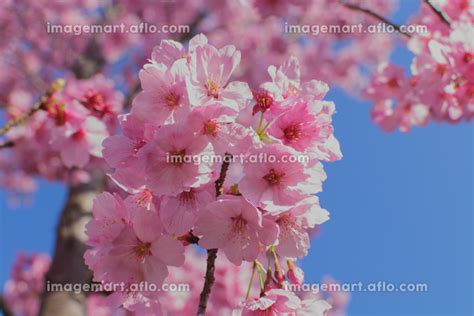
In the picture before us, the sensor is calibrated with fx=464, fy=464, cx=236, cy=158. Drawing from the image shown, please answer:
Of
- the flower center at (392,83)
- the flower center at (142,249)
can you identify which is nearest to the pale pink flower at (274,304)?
the flower center at (142,249)

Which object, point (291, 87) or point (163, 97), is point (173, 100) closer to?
point (163, 97)

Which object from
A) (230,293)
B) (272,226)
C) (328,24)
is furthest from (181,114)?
(328,24)

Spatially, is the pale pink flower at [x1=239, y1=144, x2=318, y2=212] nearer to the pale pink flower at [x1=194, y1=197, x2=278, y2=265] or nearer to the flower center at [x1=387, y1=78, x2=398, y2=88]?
the pale pink flower at [x1=194, y1=197, x2=278, y2=265]

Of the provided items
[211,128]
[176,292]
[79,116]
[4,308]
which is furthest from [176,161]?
[176,292]

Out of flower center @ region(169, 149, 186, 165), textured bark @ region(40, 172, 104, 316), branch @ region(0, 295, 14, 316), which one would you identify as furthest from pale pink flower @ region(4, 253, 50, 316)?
flower center @ region(169, 149, 186, 165)

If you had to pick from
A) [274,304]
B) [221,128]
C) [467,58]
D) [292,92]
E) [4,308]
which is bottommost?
[274,304]

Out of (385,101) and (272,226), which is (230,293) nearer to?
(385,101)

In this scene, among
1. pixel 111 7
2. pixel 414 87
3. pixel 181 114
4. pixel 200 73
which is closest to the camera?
pixel 181 114
